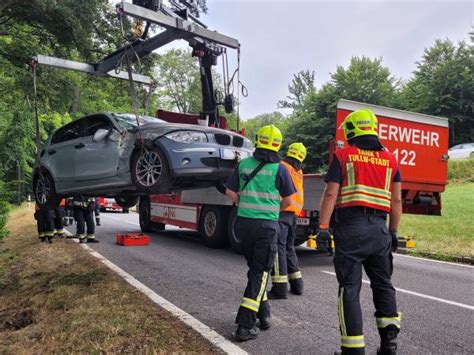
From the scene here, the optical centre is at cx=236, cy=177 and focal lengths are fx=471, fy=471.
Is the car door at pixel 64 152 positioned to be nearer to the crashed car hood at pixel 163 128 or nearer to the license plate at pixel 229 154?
the crashed car hood at pixel 163 128

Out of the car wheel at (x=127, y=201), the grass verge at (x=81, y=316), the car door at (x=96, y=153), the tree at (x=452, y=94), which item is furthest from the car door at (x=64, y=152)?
the tree at (x=452, y=94)

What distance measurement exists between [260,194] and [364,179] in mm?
1060

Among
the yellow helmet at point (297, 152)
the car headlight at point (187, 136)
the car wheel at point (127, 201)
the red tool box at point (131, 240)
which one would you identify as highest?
the car headlight at point (187, 136)

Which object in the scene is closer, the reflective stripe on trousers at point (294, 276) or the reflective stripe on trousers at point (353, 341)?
the reflective stripe on trousers at point (353, 341)

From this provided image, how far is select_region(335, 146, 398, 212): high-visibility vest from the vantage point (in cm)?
361

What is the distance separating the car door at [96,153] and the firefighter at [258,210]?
267cm

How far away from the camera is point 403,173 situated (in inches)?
349

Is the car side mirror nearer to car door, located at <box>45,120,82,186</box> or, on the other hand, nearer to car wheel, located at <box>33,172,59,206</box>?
car door, located at <box>45,120,82,186</box>

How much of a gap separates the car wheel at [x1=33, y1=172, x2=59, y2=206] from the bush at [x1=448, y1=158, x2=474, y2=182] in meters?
22.9

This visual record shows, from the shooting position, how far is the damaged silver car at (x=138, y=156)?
230 inches

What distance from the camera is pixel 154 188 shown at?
19.3 feet

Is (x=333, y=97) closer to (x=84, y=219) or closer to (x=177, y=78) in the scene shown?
(x=177, y=78)

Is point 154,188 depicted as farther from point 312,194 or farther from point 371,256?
point 312,194


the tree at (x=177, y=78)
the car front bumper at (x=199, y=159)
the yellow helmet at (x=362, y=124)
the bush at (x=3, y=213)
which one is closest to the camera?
the yellow helmet at (x=362, y=124)
